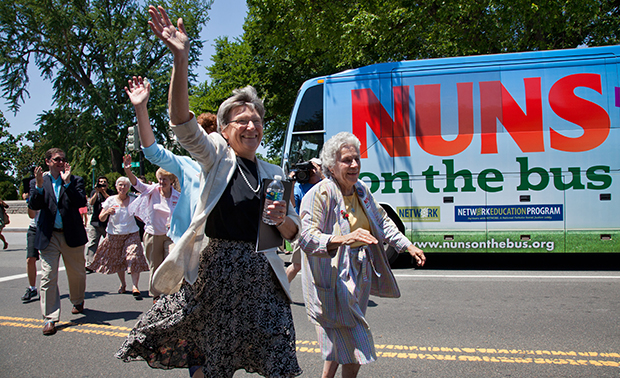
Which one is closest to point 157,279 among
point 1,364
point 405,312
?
point 1,364

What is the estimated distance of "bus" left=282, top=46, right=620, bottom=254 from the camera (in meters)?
7.37

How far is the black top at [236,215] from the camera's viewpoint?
2.34 m

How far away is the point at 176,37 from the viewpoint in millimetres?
2049

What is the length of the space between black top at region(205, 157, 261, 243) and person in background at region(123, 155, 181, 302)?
3.76 metres

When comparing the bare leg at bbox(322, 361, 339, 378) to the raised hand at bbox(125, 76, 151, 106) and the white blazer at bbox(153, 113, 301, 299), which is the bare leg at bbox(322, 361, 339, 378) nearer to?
the white blazer at bbox(153, 113, 301, 299)

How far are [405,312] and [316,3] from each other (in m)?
11.2

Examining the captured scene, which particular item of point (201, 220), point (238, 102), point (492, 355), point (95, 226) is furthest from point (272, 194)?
point (95, 226)

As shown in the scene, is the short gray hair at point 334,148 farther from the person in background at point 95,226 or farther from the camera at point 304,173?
the person in background at point 95,226

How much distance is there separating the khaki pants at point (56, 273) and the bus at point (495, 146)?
4662mm

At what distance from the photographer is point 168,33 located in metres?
2.04

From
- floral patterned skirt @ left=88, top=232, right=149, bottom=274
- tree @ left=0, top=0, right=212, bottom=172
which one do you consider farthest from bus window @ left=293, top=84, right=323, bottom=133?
tree @ left=0, top=0, right=212, bottom=172

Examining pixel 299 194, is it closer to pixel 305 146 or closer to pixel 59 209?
pixel 305 146

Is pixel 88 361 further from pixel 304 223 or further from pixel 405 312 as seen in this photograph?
pixel 405 312

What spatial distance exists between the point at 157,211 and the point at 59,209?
1186mm
